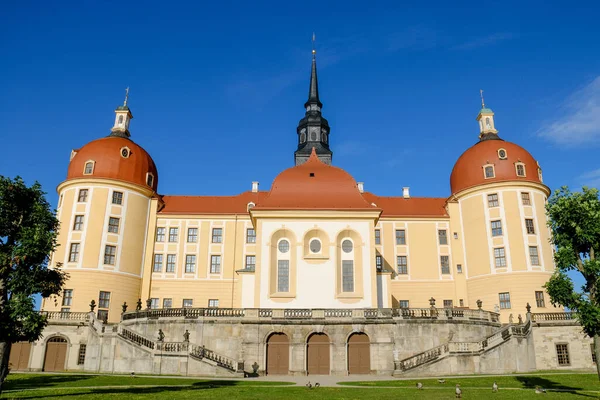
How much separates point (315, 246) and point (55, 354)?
19186 mm

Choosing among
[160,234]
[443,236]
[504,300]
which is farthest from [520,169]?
[160,234]

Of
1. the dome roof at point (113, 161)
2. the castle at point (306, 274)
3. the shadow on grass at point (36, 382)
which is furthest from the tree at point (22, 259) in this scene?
the dome roof at point (113, 161)

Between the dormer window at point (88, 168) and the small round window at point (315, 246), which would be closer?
the small round window at point (315, 246)

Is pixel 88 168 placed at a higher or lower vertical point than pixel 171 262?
higher

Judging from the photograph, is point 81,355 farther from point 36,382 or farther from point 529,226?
point 529,226

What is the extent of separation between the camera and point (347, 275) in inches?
1396

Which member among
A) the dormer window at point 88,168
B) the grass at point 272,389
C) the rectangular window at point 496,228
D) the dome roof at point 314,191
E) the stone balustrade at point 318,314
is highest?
the dormer window at point 88,168

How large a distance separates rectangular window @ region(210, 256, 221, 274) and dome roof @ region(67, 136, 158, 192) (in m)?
9.14

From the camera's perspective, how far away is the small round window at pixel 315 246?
36188 millimetres

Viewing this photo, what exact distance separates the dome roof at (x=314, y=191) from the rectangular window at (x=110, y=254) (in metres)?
13.6

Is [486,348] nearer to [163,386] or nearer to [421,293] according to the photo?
[421,293]

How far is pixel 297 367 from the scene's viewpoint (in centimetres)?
2964

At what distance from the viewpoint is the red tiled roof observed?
46.9 meters

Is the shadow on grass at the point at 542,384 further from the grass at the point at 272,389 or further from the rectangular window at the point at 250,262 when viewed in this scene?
Answer: the rectangular window at the point at 250,262
